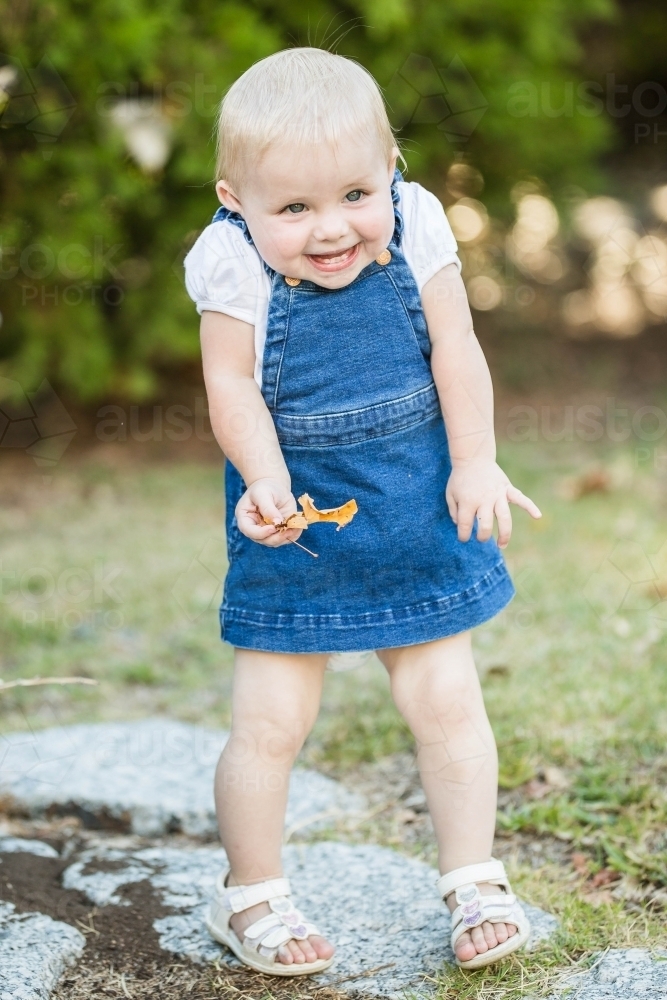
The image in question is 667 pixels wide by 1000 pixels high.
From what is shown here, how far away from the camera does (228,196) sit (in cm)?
163

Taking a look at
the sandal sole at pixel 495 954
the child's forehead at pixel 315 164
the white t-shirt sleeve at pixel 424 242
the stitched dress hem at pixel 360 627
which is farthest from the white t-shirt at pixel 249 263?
the sandal sole at pixel 495 954

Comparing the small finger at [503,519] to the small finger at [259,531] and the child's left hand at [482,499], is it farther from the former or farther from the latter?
the small finger at [259,531]

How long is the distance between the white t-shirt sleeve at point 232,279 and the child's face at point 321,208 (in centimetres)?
4

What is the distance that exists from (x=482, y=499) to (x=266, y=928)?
0.70 m

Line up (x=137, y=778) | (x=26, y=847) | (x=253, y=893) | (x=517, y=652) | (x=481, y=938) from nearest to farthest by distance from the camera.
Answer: (x=481, y=938) → (x=253, y=893) → (x=26, y=847) → (x=137, y=778) → (x=517, y=652)

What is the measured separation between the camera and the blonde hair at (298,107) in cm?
149

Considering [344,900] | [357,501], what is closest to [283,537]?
[357,501]

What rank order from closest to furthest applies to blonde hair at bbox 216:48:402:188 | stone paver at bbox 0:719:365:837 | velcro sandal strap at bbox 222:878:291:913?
blonde hair at bbox 216:48:402:188 → velcro sandal strap at bbox 222:878:291:913 → stone paver at bbox 0:719:365:837

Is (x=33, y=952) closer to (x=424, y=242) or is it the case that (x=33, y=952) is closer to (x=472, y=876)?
(x=472, y=876)

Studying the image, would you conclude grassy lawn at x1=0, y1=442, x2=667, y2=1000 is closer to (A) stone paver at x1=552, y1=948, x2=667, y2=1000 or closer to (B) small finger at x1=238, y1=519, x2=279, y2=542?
(A) stone paver at x1=552, y1=948, x2=667, y2=1000

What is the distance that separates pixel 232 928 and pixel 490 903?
392mm

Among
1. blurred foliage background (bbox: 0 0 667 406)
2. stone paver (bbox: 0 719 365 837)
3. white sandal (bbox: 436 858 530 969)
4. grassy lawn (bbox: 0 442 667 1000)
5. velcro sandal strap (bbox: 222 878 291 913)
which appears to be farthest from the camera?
blurred foliage background (bbox: 0 0 667 406)

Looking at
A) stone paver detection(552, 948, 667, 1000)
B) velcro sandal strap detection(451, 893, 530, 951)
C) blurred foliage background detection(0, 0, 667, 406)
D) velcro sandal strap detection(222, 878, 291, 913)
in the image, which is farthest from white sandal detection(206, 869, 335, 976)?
blurred foliage background detection(0, 0, 667, 406)

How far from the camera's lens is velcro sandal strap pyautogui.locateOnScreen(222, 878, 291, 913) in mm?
1699
